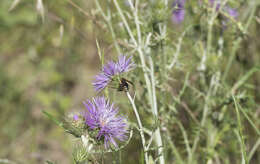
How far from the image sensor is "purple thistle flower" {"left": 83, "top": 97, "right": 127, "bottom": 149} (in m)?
0.68

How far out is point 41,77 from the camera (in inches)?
97.7

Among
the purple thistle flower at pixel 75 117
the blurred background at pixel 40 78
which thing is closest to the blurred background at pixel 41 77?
the blurred background at pixel 40 78

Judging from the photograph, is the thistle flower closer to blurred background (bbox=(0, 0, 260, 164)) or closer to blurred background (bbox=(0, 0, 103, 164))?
blurred background (bbox=(0, 0, 260, 164))

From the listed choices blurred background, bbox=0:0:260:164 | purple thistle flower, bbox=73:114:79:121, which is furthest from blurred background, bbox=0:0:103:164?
purple thistle flower, bbox=73:114:79:121

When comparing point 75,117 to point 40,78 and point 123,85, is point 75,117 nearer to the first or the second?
point 123,85

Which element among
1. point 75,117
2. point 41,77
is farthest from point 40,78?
point 75,117

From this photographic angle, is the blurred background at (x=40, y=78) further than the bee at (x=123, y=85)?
Yes

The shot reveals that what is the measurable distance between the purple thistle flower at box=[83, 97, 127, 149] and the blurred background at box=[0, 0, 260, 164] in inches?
40.5

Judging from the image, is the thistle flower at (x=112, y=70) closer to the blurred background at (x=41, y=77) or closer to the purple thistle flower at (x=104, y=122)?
the purple thistle flower at (x=104, y=122)

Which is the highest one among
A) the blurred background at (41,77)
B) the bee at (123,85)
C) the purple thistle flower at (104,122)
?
the blurred background at (41,77)

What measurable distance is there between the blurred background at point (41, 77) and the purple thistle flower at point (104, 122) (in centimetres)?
103

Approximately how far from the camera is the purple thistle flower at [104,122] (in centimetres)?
68

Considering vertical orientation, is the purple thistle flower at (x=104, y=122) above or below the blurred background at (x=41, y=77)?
below

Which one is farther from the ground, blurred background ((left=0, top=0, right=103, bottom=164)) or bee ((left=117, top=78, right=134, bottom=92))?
blurred background ((left=0, top=0, right=103, bottom=164))
